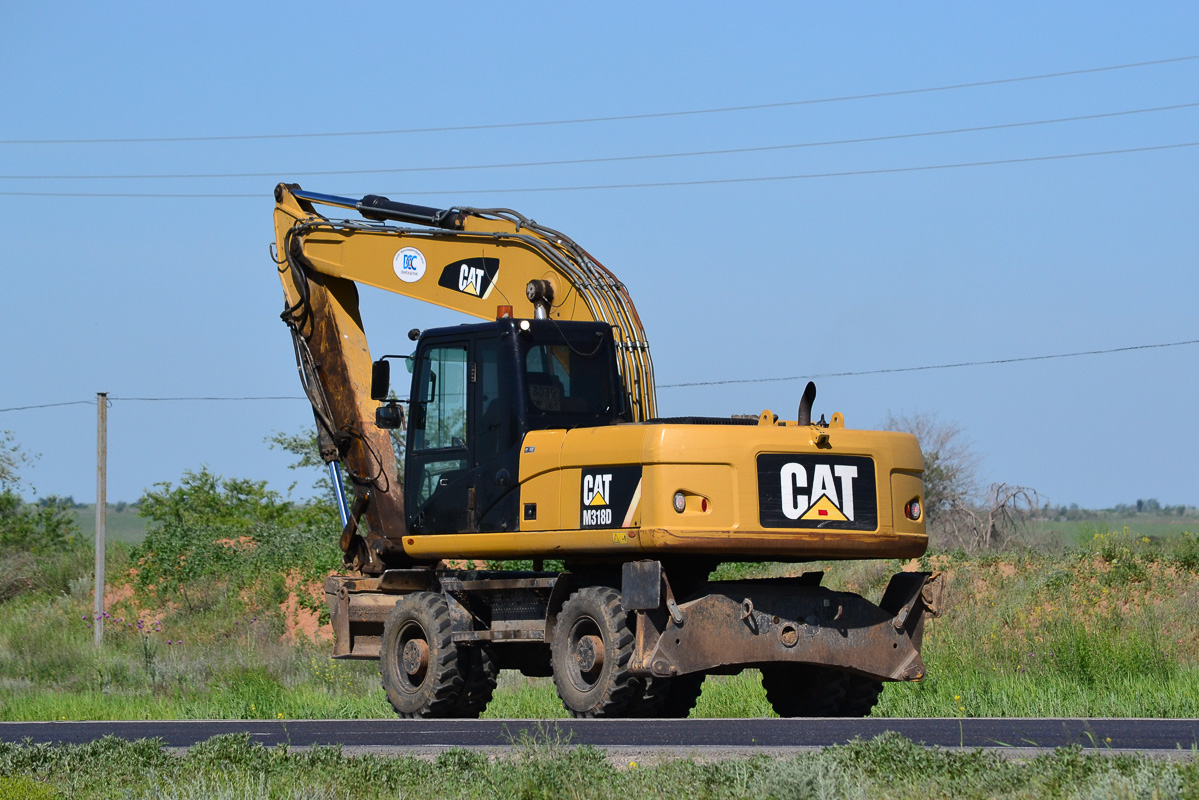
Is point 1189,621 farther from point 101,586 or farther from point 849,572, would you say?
point 101,586

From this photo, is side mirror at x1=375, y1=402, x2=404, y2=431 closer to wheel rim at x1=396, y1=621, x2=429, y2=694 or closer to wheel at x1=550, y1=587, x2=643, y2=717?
wheel rim at x1=396, y1=621, x2=429, y2=694

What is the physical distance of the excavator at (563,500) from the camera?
1260 centimetres

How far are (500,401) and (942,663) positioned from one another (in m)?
7.46

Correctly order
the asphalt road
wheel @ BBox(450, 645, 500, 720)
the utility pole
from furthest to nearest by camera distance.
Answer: the utility pole, wheel @ BBox(450, 645, 500, 720), the asphalt road

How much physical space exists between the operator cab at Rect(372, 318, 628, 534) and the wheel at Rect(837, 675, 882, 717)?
3175 mm

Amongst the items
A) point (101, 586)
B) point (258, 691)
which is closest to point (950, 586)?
point (258, 691)

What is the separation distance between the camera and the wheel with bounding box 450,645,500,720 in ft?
49.3

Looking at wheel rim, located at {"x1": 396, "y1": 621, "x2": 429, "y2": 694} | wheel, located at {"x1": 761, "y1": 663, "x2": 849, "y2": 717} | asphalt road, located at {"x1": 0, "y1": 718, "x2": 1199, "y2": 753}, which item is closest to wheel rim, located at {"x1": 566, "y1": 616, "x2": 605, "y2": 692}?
asphalt road, located at {"x1": 0, "y1": 718, "x2": 1199, "y2": 753}

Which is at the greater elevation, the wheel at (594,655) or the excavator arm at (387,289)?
the excavator arm at (387,289)

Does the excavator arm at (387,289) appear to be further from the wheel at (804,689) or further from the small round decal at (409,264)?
the wheel at (804,689)

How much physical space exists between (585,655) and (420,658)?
266 cm

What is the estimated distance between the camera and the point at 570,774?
8078 millimetres

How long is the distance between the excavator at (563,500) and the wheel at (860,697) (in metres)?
0.02

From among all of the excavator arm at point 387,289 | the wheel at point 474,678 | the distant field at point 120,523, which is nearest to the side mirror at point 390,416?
the excavator arm at point 387,289
